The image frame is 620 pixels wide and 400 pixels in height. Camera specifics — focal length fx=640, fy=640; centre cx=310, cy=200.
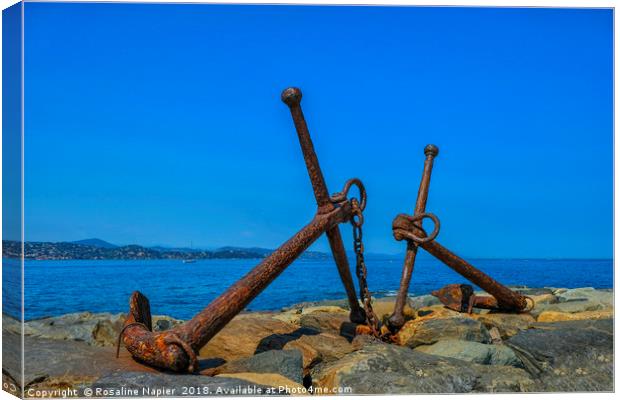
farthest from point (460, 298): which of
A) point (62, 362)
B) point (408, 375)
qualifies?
point (62, 362)

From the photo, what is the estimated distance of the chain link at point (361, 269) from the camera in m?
→ 5.59

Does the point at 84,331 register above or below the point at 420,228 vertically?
below

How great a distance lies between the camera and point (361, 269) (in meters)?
5.61

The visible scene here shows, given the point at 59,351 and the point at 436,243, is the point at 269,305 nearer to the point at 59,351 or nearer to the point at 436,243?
the point at 436,243

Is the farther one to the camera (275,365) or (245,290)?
(245,290)

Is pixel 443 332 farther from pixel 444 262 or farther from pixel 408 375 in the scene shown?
pixel 408 375

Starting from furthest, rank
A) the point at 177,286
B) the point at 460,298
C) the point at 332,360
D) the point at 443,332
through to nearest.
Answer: the point at 177,286
the point at 460,298
the point at 443,332
the point at 332,360

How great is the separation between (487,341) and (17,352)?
3.85m

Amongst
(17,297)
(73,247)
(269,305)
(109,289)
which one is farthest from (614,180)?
(109,289)

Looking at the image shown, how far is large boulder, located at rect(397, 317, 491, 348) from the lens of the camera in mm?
5652

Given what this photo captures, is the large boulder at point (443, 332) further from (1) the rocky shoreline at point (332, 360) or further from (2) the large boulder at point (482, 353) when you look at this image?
(2) the large boulder at point (482, 353)

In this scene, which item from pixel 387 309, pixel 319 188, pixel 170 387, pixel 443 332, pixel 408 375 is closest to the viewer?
pixel 170 387

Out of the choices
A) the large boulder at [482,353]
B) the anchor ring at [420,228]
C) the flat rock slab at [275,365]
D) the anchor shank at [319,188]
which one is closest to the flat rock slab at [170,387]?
the flat rock slab at [275,365]

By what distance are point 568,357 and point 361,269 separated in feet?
5.98
